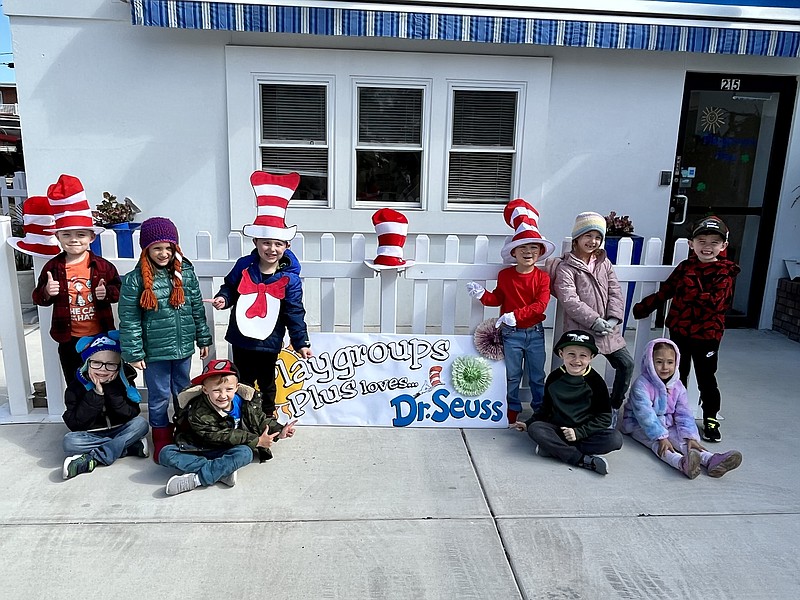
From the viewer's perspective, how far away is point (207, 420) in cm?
313

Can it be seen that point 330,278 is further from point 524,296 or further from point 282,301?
point 524,296

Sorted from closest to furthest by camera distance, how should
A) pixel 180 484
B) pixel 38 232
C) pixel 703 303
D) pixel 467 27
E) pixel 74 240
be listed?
pixel 180 484 < pixel 74 240 < pixel 38 232 < pixel 703 303 < pixel 467 27

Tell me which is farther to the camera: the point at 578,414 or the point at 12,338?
the point at 12,338

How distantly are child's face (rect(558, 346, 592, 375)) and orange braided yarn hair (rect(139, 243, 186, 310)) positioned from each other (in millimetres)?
Result: 2133

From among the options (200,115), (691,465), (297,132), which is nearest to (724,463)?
(691,465)

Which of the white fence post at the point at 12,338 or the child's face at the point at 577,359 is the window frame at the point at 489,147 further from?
the white fence post at the point at 12,338

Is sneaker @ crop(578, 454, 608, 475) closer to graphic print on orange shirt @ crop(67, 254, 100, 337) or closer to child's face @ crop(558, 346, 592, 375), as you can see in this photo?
child's face @ crop(558, 346, 592, 375)

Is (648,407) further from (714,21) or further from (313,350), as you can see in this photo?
(714,21)

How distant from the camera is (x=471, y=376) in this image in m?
3.85

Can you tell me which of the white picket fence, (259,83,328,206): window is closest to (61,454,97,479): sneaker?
the white picket fence

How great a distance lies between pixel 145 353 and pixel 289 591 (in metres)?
1.55

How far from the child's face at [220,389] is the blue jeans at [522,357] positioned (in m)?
1.68

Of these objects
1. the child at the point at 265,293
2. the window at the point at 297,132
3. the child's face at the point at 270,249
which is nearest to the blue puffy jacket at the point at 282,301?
the child at the point at 265,293

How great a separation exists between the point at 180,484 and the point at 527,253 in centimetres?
228
